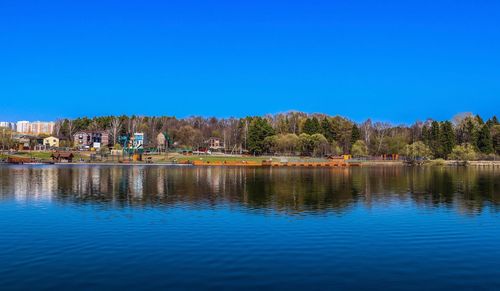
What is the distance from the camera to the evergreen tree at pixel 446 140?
145 metres

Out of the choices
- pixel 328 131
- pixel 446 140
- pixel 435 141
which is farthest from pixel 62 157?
pixel 446 140

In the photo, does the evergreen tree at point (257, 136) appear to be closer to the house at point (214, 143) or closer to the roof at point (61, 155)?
the house at point (214, 143)

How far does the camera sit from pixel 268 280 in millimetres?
14781

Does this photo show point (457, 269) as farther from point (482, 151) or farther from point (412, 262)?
point (482, 151)

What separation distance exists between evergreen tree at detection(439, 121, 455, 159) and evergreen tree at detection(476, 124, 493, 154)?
28.7 feet

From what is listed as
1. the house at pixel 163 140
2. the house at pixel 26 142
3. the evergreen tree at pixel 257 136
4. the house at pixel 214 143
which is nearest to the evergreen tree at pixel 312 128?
the evergreen tree at pixel 257 136

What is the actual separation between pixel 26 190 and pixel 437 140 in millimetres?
131698

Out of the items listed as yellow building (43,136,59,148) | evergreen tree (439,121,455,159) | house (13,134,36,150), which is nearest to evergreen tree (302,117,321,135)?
evergreen tree (439,121,455,159)

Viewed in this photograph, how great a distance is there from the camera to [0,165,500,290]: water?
14.9 meters

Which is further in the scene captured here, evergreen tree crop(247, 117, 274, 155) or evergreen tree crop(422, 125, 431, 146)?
evergreen tree crop(422, 125, 431, 146)

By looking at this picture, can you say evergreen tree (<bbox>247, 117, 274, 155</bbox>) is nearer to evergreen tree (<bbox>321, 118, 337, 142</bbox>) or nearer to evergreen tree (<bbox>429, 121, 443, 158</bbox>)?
evergreen tree (<bbox>321, 118, 337, 142</bbox>)

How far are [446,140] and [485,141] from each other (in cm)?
1152

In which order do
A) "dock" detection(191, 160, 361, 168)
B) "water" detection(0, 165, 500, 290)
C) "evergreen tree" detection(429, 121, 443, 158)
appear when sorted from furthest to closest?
"evergreen tree" detection(429, 121, 443, 158) → "dock" detection(191, 160, 361, 168) → "water" detection(0, 165, 500, 290)

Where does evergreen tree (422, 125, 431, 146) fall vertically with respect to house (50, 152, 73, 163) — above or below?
above
